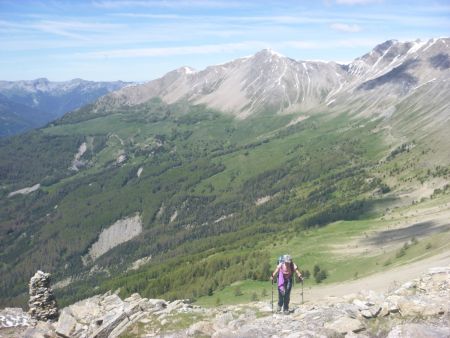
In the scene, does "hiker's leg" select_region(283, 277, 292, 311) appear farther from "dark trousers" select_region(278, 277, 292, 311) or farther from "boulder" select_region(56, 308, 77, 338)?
"boulder" select_region(56, 308, 77, 338)

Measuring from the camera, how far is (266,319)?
34.4 metres

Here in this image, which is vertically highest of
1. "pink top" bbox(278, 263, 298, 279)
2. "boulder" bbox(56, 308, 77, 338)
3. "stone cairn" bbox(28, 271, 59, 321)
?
"pink top" bbox(278, 263, 298, 279)

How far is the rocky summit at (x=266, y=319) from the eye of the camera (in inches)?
1113

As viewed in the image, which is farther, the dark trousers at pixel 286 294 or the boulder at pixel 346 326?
the dark trousers at pixel 286 294

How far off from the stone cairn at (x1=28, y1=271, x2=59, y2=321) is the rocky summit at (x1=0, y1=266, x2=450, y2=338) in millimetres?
1263

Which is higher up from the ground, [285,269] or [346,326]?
[285,269]

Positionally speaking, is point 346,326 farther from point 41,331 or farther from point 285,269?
point 41,331

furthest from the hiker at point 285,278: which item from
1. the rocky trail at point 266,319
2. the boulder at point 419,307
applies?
the boulder at point 419,307

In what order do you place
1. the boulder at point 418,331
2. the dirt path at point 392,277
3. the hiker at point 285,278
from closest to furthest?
1. the boulder at point 418,331
2. the hiker at point 285,278
3. the dirt path at point 392,277

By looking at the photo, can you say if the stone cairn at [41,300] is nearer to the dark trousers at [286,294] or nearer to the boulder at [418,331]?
the dark trousers at [286,294]

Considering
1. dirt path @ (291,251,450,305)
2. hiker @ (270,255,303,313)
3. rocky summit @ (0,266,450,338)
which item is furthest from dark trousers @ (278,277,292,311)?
dirt path @ (291,251,450,305)

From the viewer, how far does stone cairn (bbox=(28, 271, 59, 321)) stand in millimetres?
43425

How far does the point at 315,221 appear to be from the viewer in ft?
636

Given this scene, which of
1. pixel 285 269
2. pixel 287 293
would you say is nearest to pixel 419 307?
pixel 287 293
